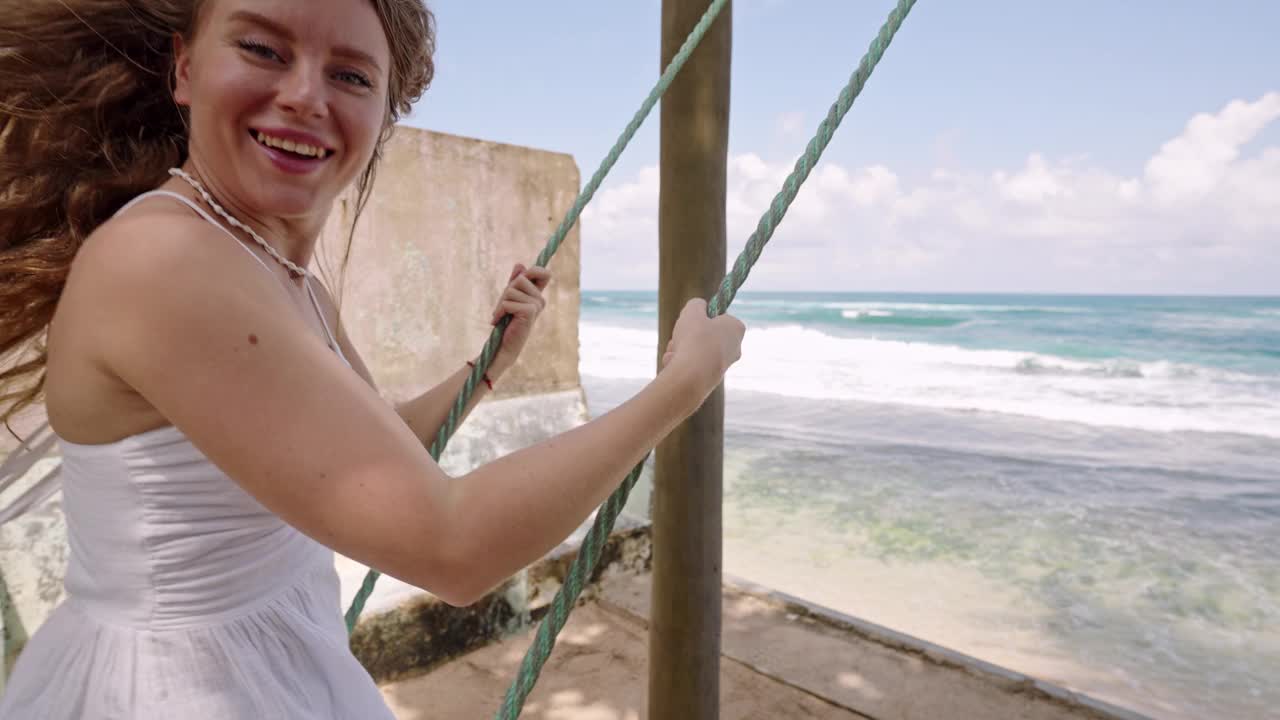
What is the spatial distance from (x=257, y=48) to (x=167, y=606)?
1.97 feet

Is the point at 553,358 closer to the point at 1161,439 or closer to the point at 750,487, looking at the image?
the point at 750,487

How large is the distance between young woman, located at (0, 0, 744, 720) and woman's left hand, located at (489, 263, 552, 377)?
0.38 metres

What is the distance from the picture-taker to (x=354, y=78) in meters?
0.89

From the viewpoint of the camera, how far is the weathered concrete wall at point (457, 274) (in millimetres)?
2906

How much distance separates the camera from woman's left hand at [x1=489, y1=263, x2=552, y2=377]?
142 centimetres

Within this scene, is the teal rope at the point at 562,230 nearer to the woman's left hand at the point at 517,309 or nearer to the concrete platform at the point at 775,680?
the woman's left hand at the point at 517,309

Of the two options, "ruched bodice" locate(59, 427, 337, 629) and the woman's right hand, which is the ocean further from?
"ruched bodice" locate(59, 427, 337, 629)

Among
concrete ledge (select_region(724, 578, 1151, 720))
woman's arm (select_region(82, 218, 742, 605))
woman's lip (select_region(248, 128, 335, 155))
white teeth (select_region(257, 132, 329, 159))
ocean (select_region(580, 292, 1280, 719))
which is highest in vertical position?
woman's lip (select_region(248, 128, 335, 155))

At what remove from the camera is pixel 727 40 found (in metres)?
1.62

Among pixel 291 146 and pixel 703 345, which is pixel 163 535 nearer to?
pixel 291 146

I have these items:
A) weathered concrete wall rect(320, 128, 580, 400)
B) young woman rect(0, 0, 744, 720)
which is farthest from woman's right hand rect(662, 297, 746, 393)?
weathered concrete wall rect(320, 128, 580, 400)

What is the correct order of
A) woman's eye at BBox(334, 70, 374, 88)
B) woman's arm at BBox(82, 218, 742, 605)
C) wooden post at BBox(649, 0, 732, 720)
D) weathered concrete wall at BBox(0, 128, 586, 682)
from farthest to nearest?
weathered concrete wall at BBox(0, 128, 586, 682), wooden post at BBox(649, 0, 732, 720), woman's eye at BBox(334, 70, 374, 88), woman's arm at BBox(82, 218, 742, 605)

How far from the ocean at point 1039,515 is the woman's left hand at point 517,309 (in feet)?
7.78

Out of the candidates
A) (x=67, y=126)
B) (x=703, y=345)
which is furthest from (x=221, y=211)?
(x=703, y=345)
